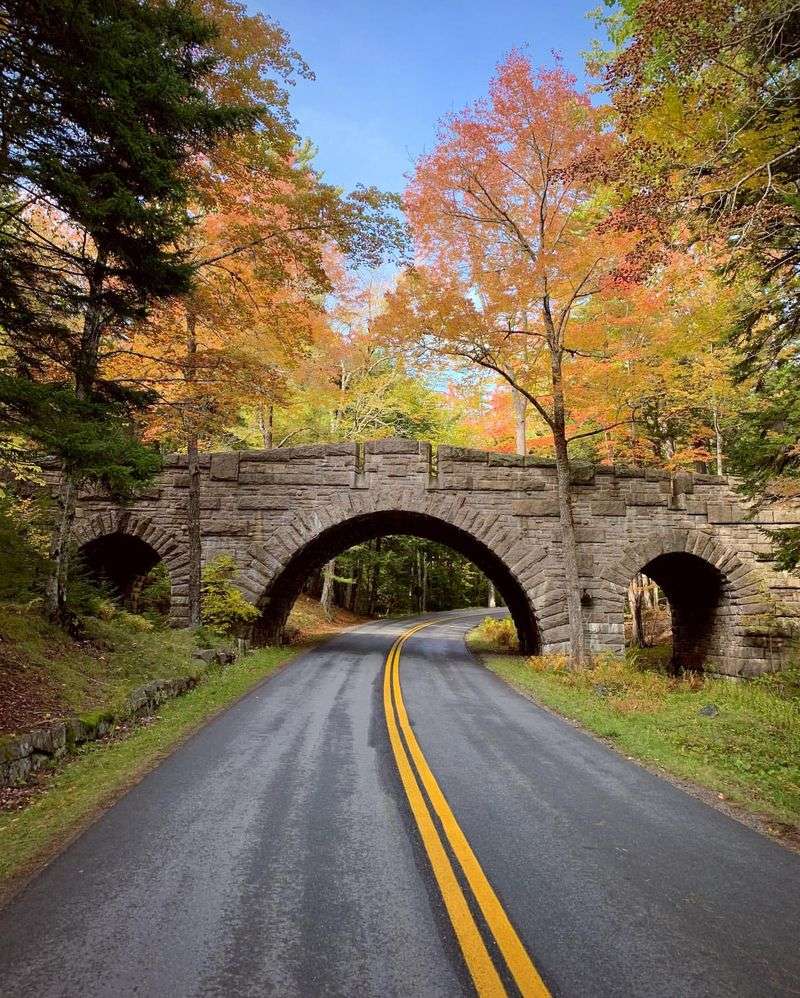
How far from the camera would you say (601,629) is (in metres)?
14.8

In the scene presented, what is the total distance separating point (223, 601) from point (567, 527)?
926 centimetres

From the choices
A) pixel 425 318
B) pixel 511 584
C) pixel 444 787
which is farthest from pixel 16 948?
pixel 511 584

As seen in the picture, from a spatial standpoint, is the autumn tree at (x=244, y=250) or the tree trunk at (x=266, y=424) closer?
the autumn tree at (x=244, y=250)

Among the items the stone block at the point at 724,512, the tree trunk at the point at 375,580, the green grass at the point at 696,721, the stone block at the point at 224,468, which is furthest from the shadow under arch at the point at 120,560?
the tree trunk at the point at 375,580

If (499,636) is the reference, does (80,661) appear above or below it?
above

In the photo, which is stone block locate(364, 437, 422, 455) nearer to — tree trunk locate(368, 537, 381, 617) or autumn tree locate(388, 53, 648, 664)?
autumn tree locate(388, 53, 648, 664)

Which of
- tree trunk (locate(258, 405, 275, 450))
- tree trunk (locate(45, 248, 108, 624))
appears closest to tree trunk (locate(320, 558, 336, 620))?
tree trunk (locate(258, 405, 275, 450))

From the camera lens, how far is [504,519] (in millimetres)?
15406

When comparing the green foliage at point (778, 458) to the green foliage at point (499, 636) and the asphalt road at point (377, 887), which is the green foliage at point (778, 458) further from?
the green foliage at point (499, 636)

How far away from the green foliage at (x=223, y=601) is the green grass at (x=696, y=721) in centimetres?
691

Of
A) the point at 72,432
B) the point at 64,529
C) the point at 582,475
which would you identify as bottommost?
the point at 64,529

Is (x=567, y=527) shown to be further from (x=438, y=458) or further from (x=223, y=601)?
(x=223, y=601)

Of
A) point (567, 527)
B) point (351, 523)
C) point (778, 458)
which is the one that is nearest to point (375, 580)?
point (351, 523)

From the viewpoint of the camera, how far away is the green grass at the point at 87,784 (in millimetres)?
3840
